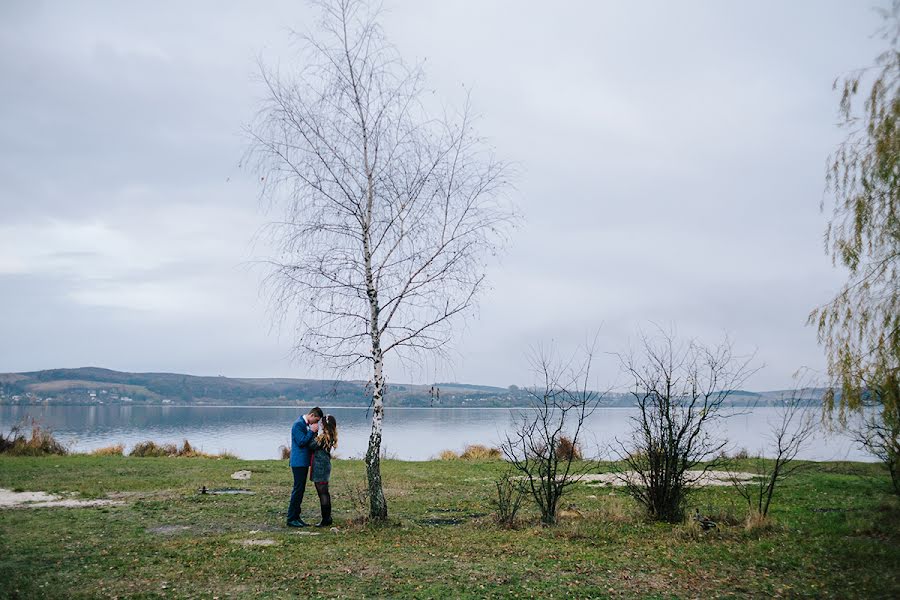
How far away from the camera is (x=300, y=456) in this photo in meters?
11.7

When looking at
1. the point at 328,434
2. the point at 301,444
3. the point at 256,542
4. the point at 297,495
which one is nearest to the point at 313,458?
the point at 301,444

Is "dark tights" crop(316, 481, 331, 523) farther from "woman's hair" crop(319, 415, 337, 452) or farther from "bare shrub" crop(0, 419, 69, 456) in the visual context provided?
"bare shrub" crop(0, 419, 69, 456)

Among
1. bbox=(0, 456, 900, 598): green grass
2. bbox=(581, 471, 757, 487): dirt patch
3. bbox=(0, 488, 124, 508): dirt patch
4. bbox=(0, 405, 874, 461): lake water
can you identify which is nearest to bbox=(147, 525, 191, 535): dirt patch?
bbox=(0, 456, 900, 598): green grass

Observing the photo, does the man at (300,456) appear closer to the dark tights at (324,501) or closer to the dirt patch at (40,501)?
the dark tights at (324,501)

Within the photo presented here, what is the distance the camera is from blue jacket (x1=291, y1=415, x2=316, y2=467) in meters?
11.7

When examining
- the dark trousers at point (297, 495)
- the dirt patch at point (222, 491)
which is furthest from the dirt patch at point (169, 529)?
the dirt patch at point (222, 491)

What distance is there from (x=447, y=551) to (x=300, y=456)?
376cm

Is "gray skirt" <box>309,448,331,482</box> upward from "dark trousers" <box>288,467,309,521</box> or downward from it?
upward

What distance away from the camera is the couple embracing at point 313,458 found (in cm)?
1142

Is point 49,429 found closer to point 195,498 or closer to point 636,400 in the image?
point 195,498

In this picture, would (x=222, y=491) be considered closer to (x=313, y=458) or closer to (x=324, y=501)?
(x=313, y=458)

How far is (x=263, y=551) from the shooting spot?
9.14 meters

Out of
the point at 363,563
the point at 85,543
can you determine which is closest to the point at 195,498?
the point at 85,543

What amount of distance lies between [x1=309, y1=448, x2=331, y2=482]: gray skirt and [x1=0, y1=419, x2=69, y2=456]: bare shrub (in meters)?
17.6
